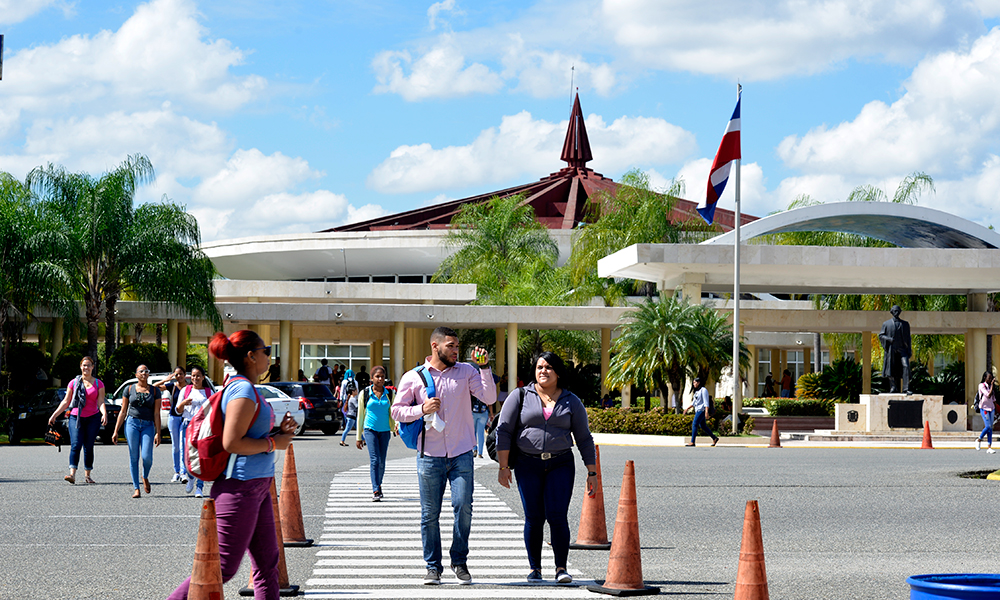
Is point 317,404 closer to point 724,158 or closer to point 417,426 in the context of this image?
point 724,158

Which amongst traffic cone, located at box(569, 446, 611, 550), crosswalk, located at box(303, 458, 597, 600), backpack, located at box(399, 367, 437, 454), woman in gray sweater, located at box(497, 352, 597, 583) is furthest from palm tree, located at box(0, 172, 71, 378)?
woman in gray sweater, located at box(497, 352, 597, 583)

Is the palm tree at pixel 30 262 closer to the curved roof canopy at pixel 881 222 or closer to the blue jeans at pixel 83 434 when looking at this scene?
the blue jeans at pixel 83 434

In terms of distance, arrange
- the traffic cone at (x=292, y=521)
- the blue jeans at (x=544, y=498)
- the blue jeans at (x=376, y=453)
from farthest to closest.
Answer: the blue jeans at (x=376, y=453)
the traffic cone at (x=292, y=521)
the blue jeans at (x=544, y=498)

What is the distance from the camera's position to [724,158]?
30.5 metres

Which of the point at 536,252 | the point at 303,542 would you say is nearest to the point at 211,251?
the point at 536,252

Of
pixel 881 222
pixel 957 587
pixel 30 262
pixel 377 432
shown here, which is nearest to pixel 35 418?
pixel 30 262

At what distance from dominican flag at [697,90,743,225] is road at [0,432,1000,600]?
12.2 metres

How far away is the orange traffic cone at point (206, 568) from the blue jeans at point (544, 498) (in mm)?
3201

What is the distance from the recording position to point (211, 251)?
66750 millimetres

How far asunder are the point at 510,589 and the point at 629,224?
3998 centimetres

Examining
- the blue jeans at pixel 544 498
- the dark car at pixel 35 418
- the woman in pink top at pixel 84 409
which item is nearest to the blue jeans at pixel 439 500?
the blue jeans at pixel 544 498

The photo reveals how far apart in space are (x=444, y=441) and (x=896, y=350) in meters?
24.3

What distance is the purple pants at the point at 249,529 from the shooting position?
5.64 meters

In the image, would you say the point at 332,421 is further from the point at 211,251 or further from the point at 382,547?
the point at 211,251
